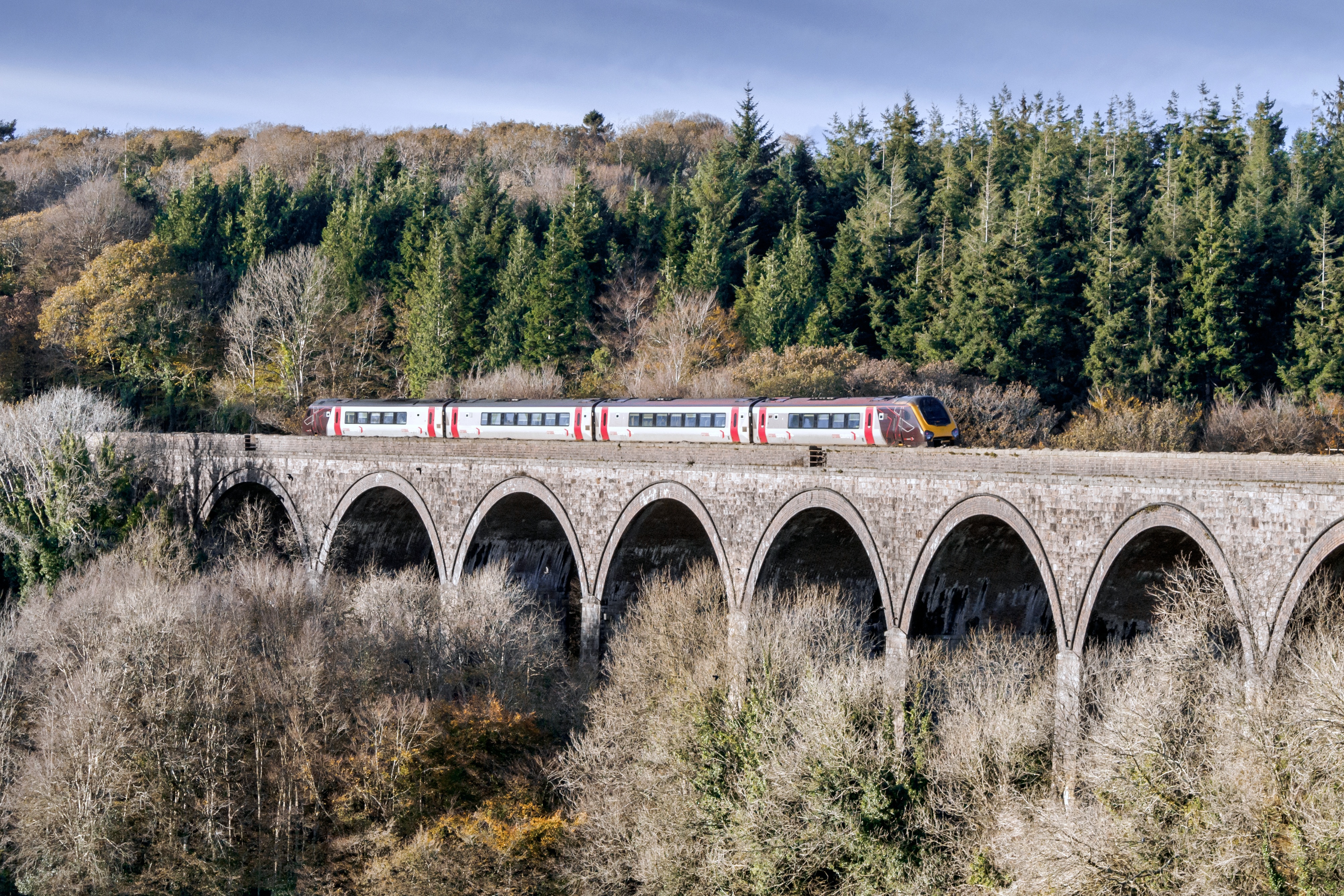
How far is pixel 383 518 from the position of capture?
41.0 metres

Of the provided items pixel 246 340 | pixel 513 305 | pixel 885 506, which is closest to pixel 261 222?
pixel 246 340

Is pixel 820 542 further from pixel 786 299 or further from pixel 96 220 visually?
pixel 96 220

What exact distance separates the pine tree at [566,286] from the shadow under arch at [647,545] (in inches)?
932

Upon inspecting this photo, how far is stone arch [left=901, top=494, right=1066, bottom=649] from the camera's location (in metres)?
27.5

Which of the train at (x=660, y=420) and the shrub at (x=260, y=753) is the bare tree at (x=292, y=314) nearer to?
the train at (x=660, y=420)

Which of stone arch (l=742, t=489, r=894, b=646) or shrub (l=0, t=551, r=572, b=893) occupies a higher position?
stone arch (l=742, t=489, r=894, b=646)

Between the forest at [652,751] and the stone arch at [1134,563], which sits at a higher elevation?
the stone arch at [1134,563]

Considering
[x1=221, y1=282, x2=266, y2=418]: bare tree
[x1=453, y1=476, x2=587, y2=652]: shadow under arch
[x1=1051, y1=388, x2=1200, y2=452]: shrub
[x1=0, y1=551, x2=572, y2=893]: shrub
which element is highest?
[x1=221, y1=282, x2=266, y2=418]: bare tree

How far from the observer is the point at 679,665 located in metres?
28.8

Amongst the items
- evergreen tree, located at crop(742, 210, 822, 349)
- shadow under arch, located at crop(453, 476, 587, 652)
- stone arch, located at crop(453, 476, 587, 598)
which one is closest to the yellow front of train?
stone arch, located at crop(453, 476, 587, 598)

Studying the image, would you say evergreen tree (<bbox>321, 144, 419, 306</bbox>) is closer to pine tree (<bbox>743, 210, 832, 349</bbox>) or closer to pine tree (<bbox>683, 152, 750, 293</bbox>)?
pine tree (<bbox>683, 152, 750, 293</bbox>)

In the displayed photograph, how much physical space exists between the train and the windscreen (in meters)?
0.03

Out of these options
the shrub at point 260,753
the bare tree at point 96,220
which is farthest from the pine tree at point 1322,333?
the bare tree at point 96,220

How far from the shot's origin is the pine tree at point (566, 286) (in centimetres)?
5794
